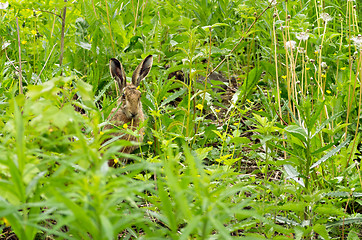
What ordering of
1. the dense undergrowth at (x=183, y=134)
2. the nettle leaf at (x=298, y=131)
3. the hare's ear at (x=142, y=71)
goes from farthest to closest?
the hare's ear at (x=142, y=71), the nettle leaf at (x=298, y=131), the dense undergrowth at (x=183, y=134)

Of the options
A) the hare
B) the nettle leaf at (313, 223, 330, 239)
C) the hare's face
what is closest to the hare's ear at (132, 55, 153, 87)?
the hare

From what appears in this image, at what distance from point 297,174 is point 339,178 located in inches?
10.6

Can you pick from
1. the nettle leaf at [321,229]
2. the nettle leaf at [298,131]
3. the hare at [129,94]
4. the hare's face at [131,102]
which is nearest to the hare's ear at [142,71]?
the hare at [129,94]

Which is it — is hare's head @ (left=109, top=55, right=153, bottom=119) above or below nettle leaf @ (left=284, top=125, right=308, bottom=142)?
above

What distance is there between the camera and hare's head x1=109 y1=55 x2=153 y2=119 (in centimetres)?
450

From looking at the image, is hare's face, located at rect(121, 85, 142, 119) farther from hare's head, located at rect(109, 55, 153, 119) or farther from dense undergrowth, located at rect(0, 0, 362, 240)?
dense undergrowth, located at rect(0, 0, 362, 240)

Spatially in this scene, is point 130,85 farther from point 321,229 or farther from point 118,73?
point 321,229

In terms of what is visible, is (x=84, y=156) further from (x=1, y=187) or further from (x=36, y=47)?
(x=36, y=47)

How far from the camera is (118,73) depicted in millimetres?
4664

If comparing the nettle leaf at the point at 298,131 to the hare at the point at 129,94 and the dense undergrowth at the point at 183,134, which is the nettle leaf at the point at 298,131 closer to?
the dense undergrowth at the point at 183,134

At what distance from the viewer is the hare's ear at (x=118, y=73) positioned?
4574 millimetres

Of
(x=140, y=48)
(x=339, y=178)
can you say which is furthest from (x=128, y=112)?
(x=339, y=178)

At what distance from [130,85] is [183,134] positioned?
32.2 inches

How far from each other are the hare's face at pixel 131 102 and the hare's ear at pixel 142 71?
0.14 m
